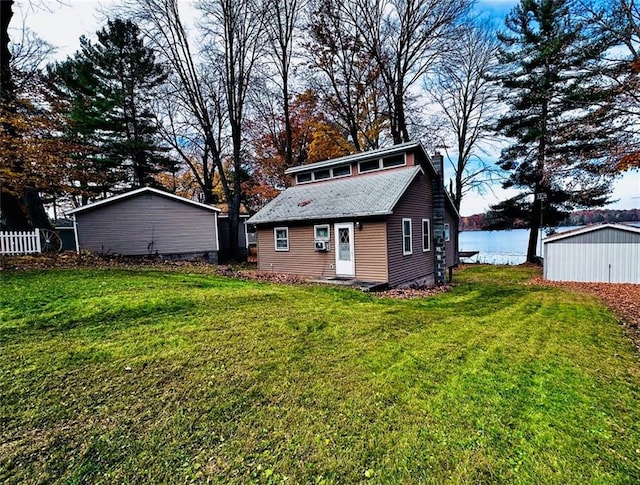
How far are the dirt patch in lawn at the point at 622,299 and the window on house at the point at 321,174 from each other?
10641mm

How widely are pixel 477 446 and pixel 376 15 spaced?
20565mm

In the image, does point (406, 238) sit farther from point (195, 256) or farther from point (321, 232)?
point (195, 256)

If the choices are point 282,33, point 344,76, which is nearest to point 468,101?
point 344,76

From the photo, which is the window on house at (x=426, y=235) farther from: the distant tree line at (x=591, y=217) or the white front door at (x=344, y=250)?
the distant tree line at (x=591, y=217)

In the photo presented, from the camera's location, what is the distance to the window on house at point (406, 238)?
38.2 ft

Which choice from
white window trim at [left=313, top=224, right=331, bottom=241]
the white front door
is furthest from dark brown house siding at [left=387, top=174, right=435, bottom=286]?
white window trim at [left=313, top=224, right=331, bottom=241]

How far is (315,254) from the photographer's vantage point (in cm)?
1238

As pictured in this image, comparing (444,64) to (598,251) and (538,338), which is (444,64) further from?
(538,338)

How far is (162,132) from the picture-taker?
74.1ft

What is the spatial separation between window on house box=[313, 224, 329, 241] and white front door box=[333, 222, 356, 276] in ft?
1.24

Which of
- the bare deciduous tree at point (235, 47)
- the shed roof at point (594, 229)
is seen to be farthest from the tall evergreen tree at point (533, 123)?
the bare deciduous tree at point (235, 47)

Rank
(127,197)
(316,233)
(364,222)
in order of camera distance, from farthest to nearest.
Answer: (127,197), (316,233), (364,222)

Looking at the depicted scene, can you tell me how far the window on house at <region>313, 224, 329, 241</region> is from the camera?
11.9 meters

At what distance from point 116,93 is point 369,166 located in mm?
17769
